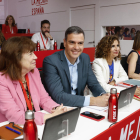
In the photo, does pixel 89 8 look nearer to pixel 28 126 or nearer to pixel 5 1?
pixel 5 1

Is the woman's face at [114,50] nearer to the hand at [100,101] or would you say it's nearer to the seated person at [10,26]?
the hand at [100,101]

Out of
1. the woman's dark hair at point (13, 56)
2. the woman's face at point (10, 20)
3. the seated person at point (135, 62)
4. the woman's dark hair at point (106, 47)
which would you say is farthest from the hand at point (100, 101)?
the woman's face at point (10, 20)

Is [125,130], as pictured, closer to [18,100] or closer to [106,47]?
[18,100]

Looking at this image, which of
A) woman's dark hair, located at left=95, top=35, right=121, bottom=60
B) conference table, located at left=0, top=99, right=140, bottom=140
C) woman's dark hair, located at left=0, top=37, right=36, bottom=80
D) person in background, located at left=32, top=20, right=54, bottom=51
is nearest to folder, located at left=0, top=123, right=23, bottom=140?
conference table, located at left=0, top=99, right=140, bottom=140

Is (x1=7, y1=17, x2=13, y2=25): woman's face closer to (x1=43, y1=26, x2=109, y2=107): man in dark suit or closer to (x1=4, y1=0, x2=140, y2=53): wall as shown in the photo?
(x1=4, y1=0, x2=140, y2=53): wall

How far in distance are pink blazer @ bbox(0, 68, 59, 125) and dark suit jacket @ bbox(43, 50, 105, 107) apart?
14 centimetres

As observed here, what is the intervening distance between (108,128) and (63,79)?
2.85ft

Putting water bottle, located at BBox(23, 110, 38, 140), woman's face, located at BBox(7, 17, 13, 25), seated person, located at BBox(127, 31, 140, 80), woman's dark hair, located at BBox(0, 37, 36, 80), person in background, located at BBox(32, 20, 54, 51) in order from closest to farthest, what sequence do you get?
water bottle, located at BBox(23, 110, 38, 140) < woman's dark hair, located at BBox(0, 37, 36, 80) < seated person, located at BBox(127, 31, 140, 80) < person in background, located at BBox(32, 20, 54, 51) < woman's face, located at BBox(7, 17, 13, 25)

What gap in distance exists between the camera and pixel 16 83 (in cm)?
157

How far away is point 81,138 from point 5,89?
70 cm

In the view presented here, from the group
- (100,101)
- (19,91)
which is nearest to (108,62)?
(100,101)

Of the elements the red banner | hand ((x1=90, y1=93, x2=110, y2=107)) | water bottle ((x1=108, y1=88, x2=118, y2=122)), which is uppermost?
water bottle ((x1=108, y1=88, x2=118, y2=122))

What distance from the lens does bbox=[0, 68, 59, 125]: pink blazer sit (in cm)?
140

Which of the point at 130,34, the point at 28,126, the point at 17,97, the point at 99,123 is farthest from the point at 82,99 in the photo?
the point at 130,34
